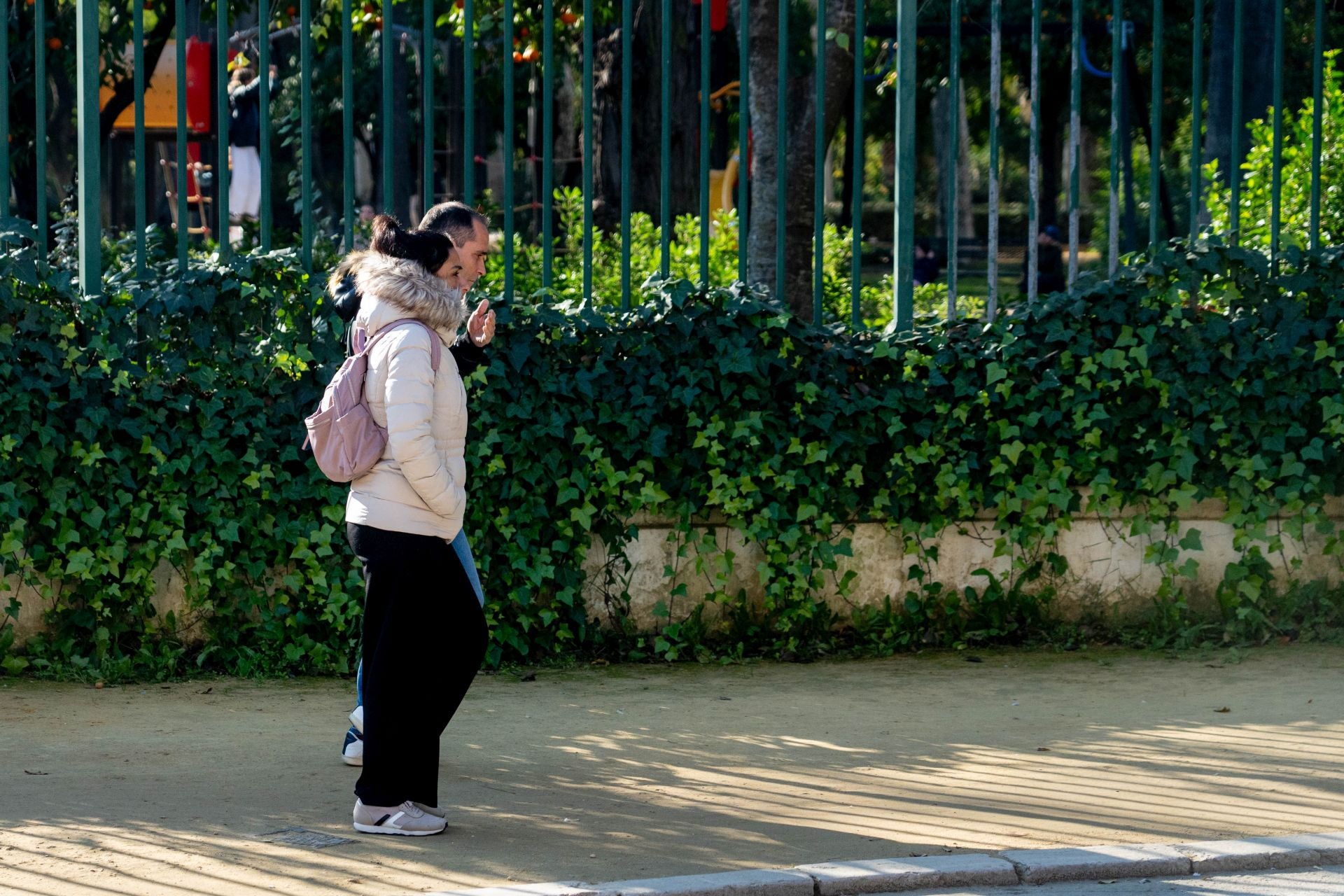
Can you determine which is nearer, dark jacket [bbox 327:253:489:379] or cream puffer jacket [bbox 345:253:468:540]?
cream puffer jacket [bbox 345:253:468:540]

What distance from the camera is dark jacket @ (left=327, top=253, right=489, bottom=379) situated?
16.2ft

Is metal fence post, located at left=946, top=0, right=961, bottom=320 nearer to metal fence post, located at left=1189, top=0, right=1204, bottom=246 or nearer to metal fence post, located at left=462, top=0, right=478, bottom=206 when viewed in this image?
metal fence post, located at left=1189, top=0, right=1204, bottom=246

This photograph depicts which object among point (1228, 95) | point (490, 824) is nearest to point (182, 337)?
point (490, 824)

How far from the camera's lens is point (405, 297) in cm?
445

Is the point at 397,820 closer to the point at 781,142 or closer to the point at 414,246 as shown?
the point at 414,246

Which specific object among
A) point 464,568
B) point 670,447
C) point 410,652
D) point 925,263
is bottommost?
point 410,652

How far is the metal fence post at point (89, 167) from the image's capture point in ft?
20.9

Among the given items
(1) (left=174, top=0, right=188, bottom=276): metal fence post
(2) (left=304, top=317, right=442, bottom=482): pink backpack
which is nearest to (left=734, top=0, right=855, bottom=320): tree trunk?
(1) (left=174, top=0, right=188, bottom=276): metal fence post

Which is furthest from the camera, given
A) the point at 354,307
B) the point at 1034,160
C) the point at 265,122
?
the point at 1034,160

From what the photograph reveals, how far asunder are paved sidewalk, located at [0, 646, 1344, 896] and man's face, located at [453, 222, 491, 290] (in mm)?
1571

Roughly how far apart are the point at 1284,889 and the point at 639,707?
2.52 metres

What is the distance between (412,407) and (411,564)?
450mm

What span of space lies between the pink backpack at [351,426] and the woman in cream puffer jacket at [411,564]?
2cm

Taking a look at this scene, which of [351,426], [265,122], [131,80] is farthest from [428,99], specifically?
[131,80]
